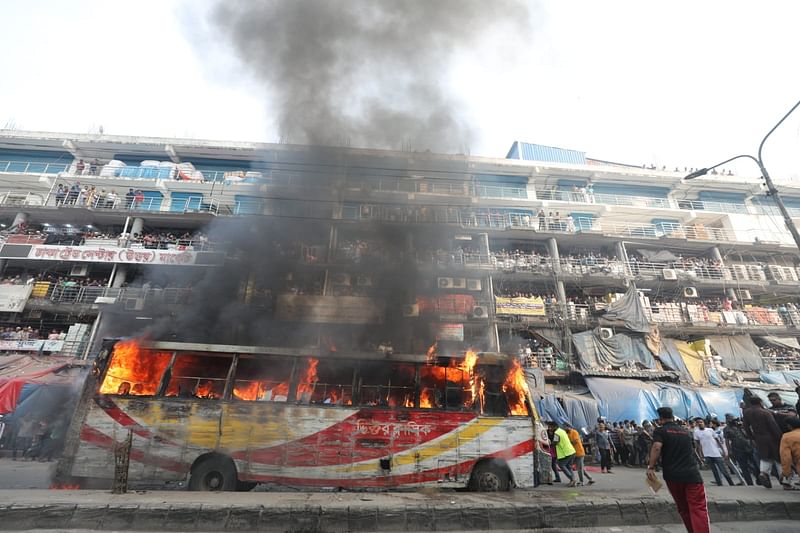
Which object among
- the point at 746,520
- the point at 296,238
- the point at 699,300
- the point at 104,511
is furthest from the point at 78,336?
the point at 699,300

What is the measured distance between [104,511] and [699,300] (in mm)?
28025

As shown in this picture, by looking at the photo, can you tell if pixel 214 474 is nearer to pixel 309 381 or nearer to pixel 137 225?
pixel 309 381

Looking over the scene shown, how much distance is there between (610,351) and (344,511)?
1729 cm

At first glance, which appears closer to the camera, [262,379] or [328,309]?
[262,379]

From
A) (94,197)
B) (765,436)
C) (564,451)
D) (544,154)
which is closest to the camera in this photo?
(765,436)

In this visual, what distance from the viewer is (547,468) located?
23.8ft

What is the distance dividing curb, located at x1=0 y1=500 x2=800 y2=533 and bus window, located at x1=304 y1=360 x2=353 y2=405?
230 centimetres

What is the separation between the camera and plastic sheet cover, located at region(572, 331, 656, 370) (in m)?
18.2

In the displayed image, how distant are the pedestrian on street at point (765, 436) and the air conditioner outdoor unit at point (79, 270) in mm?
27491

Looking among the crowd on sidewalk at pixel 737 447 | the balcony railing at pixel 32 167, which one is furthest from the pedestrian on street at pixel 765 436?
the balcony railing at pixel 32 167

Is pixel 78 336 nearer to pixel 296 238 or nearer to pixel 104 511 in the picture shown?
pixel 296 238

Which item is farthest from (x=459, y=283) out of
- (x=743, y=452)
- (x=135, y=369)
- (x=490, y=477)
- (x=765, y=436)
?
(x=135, y=369)

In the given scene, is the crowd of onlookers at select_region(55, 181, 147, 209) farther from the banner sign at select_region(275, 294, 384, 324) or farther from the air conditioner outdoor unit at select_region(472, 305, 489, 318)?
the air conditioner outdoor unit at select_region(472, 305, 489, 318)

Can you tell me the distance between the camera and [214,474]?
6941 mm
